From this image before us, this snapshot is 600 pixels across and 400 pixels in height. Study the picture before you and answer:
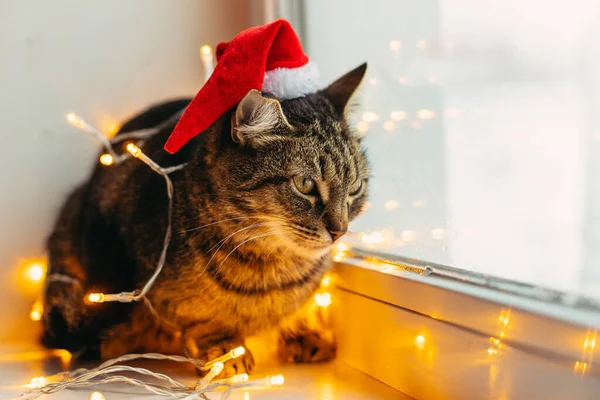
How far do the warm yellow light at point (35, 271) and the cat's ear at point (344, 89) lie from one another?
2.63ft

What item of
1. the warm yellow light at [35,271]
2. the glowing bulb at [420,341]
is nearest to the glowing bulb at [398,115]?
the glowing bulb at [420,341]

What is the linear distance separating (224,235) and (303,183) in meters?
0.18

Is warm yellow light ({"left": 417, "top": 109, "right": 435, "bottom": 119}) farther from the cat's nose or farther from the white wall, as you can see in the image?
the white wall

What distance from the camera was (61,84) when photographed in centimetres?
143

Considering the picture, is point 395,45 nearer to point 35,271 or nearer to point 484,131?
point 484,131

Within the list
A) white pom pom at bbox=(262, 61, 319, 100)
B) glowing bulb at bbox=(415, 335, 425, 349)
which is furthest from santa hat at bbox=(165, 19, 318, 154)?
glowing bulb at bbox=(415, 335, 425, 349)

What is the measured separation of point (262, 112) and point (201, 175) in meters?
0.20

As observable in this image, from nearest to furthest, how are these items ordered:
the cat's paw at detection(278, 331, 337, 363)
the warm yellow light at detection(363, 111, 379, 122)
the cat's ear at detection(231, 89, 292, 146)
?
the cat's ear at detection(231, 89, 292, 146) → the cat's paw at detection(278, 331, 337, 363) → the warm yellow light at detection(363, 111, 379, 122)

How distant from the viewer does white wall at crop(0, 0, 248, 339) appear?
1380 mm

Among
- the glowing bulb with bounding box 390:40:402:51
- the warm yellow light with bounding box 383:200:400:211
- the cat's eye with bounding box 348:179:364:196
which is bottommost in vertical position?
the warm yellow light with bounding box 383:200:400:211

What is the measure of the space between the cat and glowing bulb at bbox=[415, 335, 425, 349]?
0.68ft

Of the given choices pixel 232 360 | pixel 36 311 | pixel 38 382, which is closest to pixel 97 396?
pixel 38 382

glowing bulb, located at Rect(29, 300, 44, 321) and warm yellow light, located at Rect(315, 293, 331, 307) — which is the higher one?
warm yellow light, located at Rect(315, 293, 331, 307)

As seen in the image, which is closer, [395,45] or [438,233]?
[438,233]
